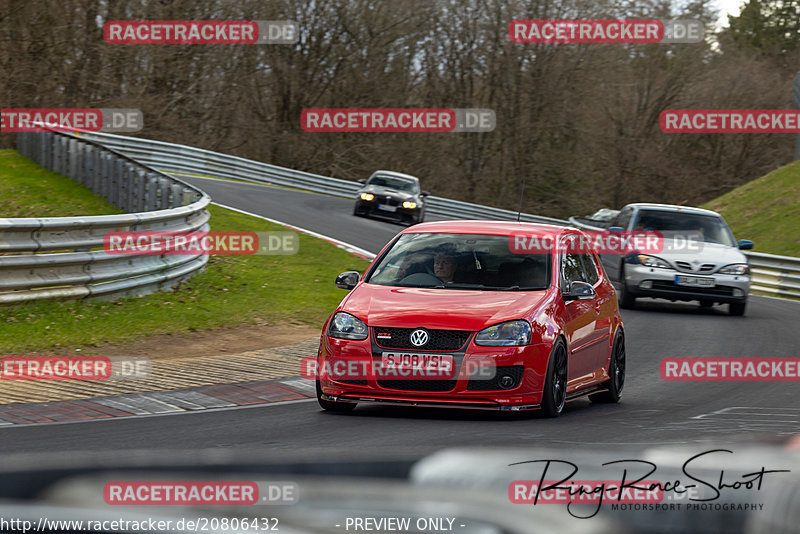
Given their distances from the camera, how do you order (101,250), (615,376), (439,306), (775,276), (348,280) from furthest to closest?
(775,276) < (101,250) < (615,376) < (348,280) < (439,306)

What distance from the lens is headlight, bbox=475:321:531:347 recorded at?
8.40 meters

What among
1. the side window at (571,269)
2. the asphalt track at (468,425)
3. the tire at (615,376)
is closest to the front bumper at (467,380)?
the asphalt track at (468,425)

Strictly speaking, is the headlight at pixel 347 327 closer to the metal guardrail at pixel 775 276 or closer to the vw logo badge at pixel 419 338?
the vw logo badge at pixel 419 338

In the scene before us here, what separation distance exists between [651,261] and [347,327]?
11.2 meters

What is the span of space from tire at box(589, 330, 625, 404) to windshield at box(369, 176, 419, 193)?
22880mm

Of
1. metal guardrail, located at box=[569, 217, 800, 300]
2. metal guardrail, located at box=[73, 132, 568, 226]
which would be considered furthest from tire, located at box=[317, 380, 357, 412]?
metal guardrail, located at box=[73, 132, 568, 226]

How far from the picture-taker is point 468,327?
27.6ft

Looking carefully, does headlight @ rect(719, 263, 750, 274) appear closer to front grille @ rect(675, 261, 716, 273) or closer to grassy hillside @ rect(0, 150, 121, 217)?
front grille @ rect(675, 261, 716, 273)

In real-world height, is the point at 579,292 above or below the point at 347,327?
above

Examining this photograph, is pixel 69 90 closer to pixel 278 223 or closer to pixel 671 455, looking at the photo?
pixel 278 223

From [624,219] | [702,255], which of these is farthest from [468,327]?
[624,219]

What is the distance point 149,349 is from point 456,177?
1961 inches

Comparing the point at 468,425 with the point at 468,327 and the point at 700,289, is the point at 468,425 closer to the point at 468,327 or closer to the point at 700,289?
the point at 468,327

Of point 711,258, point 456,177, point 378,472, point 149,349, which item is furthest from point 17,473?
point 456,177
